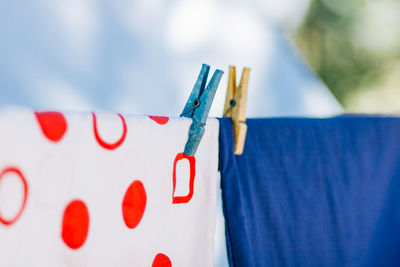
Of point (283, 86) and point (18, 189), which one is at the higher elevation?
point (283, 86)

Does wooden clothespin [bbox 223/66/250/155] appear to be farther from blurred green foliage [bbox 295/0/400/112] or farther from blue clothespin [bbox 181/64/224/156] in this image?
blurred green foliage [bbox 295/0/400/112]

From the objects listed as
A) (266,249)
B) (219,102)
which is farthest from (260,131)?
(219,102)

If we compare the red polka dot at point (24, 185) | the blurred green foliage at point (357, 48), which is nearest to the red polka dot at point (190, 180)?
the red polka dot at point (24, 185)

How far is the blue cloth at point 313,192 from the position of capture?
712mm

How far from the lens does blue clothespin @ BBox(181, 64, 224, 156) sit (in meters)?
0.63

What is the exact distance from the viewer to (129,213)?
1.88 ft

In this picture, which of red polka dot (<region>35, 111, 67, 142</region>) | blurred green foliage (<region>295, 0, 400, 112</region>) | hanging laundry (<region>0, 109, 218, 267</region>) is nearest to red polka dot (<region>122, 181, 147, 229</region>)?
hanging laundry (<region>0, 109, 218, 267</region>)

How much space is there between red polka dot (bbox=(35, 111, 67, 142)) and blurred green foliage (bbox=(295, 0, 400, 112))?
4.70 m

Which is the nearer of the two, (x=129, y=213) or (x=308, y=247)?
(x=129, y=213)

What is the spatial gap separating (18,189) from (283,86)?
890mm

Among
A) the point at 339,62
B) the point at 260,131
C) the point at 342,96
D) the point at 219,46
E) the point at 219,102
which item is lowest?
the point at 260,131

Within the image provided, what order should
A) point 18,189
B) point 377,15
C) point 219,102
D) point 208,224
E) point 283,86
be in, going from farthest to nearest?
point 377,15 < point 283,86 < point 219,102 < point 208,224 < point 18,189

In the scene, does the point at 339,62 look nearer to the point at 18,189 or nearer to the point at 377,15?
the point at 377,15

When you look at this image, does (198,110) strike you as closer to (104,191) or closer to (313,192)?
(104,191)
